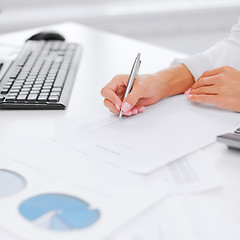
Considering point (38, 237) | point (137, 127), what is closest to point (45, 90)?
point (137, 127)

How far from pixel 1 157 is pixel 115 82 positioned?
0.33 m

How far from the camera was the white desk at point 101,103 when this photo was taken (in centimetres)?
57

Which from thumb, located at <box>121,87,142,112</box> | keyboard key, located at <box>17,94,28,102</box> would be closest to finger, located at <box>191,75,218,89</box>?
thumb, located at <box>121,87,142,112</box>

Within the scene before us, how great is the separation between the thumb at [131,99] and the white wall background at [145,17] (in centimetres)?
150

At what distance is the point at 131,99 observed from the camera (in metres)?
0.85

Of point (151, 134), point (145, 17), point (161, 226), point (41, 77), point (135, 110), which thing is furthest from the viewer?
point (145, 17)

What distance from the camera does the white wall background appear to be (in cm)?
226

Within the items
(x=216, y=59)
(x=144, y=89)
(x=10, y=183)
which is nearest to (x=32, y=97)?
(x=144, y=89)

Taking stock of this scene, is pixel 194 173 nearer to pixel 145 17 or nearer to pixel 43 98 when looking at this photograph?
pixel 43 98

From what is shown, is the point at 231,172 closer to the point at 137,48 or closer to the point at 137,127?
the point at 137,127

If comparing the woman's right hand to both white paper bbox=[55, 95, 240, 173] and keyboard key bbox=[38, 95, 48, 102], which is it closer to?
white paper bbox=[55, 95, 240, 173]

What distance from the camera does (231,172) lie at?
2.11ft

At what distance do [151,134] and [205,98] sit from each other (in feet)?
0.65

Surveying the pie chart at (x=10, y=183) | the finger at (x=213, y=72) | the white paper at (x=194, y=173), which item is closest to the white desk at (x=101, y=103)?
the white paper at (x=194, y=173)
